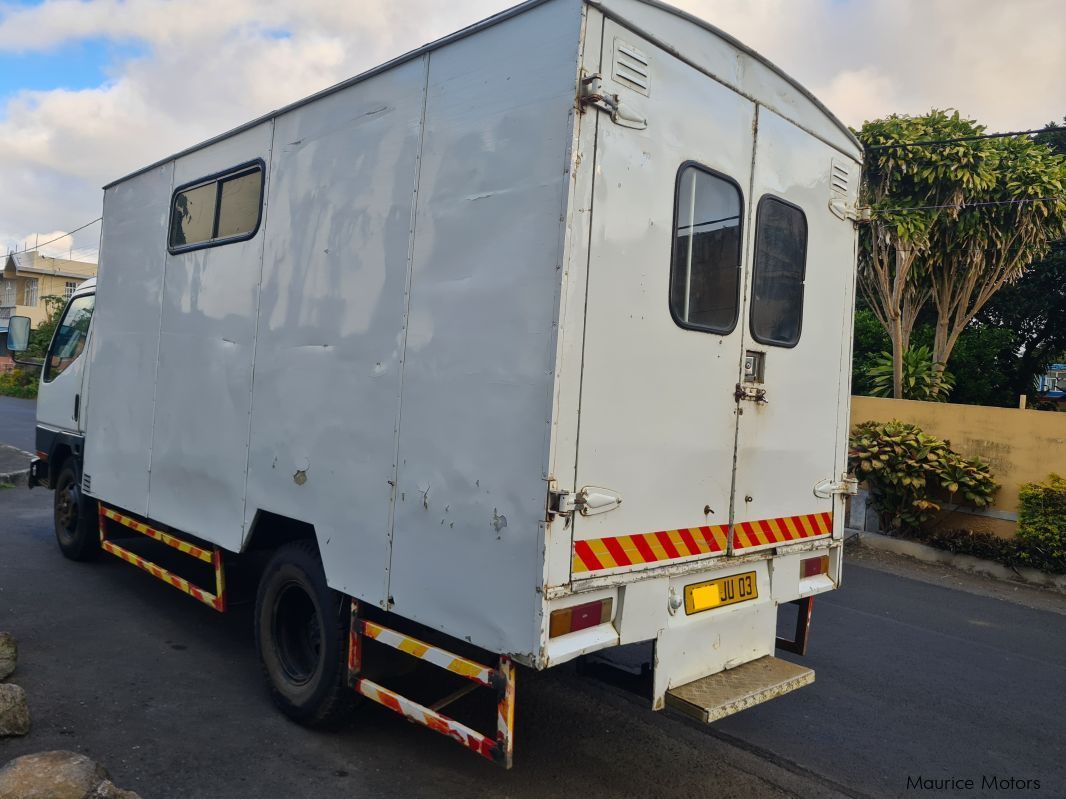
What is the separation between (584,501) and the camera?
3039 millimetres

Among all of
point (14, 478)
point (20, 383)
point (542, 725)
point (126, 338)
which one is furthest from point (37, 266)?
point (542, 725)

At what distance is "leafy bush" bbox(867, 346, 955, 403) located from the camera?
13.3m

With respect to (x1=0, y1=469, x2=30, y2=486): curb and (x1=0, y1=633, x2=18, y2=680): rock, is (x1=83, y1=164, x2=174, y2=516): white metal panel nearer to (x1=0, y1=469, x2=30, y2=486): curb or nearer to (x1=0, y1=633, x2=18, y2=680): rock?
(x1=0, y1=633, x2=18, y2=680): rock

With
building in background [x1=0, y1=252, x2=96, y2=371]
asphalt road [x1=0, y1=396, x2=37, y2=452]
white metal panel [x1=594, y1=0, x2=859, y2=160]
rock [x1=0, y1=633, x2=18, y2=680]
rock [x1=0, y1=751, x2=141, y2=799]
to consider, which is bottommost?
rock [x1=0, y1=633, x2=18, y2=680]

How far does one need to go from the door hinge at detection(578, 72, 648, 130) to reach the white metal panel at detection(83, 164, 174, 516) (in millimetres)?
3480

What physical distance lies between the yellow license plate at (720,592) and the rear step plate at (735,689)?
31 cm

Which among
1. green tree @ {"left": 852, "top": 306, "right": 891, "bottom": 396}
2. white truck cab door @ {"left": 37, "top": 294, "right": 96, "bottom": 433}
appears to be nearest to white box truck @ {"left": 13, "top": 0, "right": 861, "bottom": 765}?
white truck cab door @ {"left": 37, "top": 294, "right": 96, "bottom": 433}

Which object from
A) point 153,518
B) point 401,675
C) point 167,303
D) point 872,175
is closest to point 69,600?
point 153,518

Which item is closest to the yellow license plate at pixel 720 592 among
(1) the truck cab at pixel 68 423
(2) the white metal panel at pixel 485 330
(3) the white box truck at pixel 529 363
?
(3) the white box truck at pixel 529 363

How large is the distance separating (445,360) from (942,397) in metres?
12.7

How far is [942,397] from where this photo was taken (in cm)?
1380

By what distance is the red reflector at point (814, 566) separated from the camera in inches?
167

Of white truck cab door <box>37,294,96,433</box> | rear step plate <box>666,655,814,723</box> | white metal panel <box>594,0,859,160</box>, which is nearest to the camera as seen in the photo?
white metal panel <box>594,0,859,160</box>

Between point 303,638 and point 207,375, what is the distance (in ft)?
5.24
